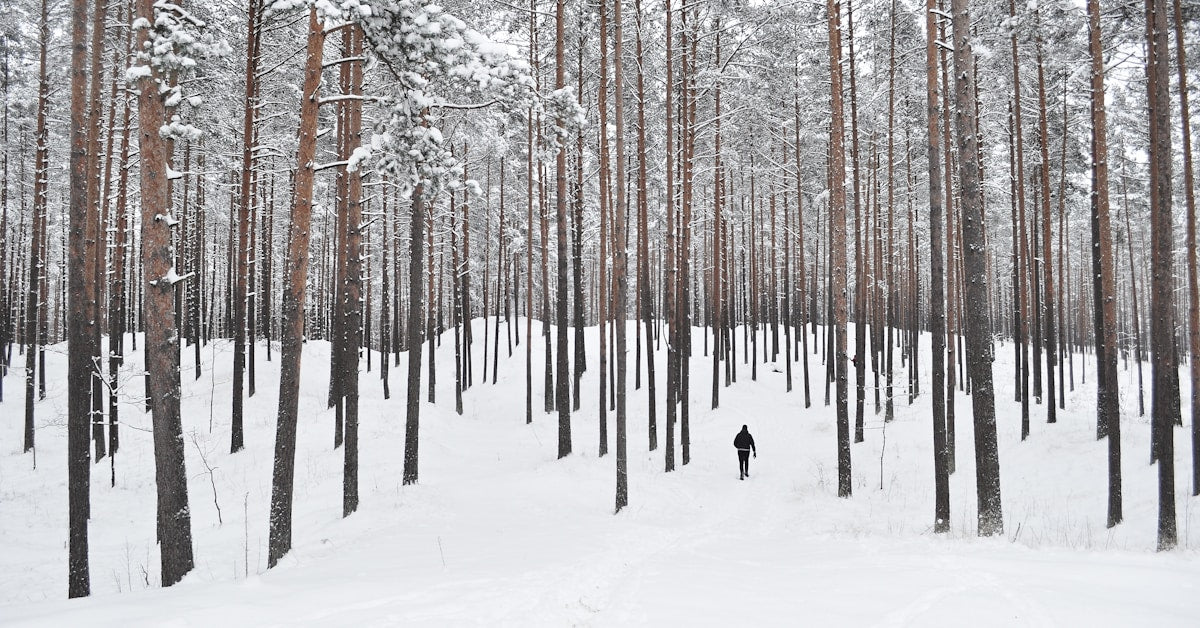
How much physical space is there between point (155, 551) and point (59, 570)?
1.41 meters

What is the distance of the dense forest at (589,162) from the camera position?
828cm

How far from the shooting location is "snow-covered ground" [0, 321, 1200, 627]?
570 centimetres

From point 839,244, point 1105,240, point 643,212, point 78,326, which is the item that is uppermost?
point 643,212

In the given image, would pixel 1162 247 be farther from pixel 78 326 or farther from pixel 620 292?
pixel 78 326

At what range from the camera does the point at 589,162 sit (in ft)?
83.3

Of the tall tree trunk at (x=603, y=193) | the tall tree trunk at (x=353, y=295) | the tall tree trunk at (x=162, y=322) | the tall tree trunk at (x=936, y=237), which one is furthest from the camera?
the tall tree trunk at (x=603, y=193)

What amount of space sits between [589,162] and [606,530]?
18.2 metres

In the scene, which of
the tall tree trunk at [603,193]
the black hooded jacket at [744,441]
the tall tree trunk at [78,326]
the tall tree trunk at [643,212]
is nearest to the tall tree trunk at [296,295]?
the tall tree trunk at [78,326]

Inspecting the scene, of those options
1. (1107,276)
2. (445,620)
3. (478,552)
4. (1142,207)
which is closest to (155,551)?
(478,552)

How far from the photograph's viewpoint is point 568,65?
61.9 ft

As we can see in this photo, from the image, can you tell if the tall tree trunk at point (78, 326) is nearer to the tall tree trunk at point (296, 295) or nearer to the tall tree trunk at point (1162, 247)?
the tall tree trunk at point (296, 295)

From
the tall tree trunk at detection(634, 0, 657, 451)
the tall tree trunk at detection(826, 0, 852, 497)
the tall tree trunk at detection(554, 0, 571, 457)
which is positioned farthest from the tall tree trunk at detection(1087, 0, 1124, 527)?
the tall tree trunk at detection(554, 0, 571, 457)

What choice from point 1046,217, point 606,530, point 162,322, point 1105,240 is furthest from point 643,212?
point 162,322

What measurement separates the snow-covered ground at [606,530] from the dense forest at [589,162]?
32.6 inches
